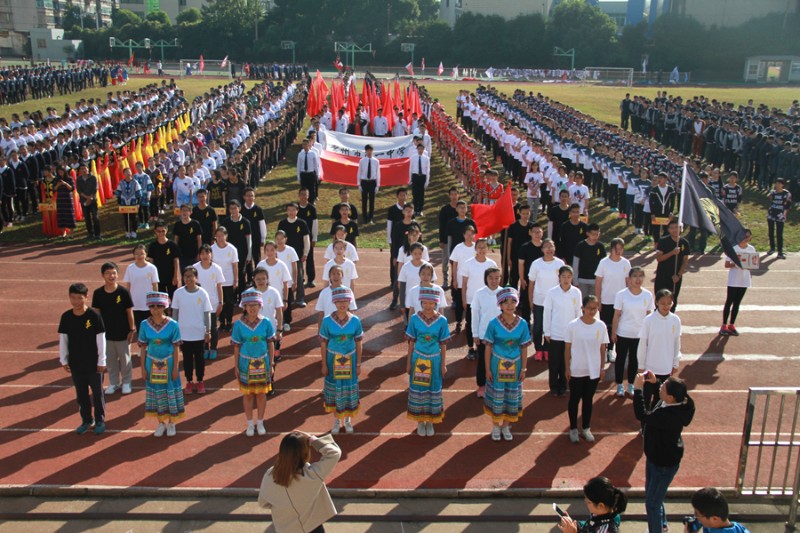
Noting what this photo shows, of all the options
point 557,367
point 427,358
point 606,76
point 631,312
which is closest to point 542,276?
point 557,367

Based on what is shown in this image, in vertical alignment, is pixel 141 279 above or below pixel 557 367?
above

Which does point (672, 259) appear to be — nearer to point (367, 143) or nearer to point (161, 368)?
point (161, 368)

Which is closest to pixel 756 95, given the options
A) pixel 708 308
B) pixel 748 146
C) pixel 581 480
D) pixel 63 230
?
pixel 748 146

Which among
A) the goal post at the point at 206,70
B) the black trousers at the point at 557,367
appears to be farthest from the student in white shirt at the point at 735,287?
the goal post at the point at 206,70

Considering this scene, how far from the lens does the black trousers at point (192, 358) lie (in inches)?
385

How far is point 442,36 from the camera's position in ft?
276

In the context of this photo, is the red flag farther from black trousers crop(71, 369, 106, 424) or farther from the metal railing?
black trousers crop(71, 369, 106, 424)

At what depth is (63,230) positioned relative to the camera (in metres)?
18.0

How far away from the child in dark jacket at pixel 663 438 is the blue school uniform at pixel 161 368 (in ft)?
16.5

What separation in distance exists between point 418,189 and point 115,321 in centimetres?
1130

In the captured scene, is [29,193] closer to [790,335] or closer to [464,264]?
[464,264]

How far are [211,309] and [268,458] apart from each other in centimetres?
254

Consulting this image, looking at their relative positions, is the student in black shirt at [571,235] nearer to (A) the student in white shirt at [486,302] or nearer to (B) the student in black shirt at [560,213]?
(B) the student in black shirt at [560,213]

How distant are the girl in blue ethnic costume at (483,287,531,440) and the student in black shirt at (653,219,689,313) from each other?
397cm
